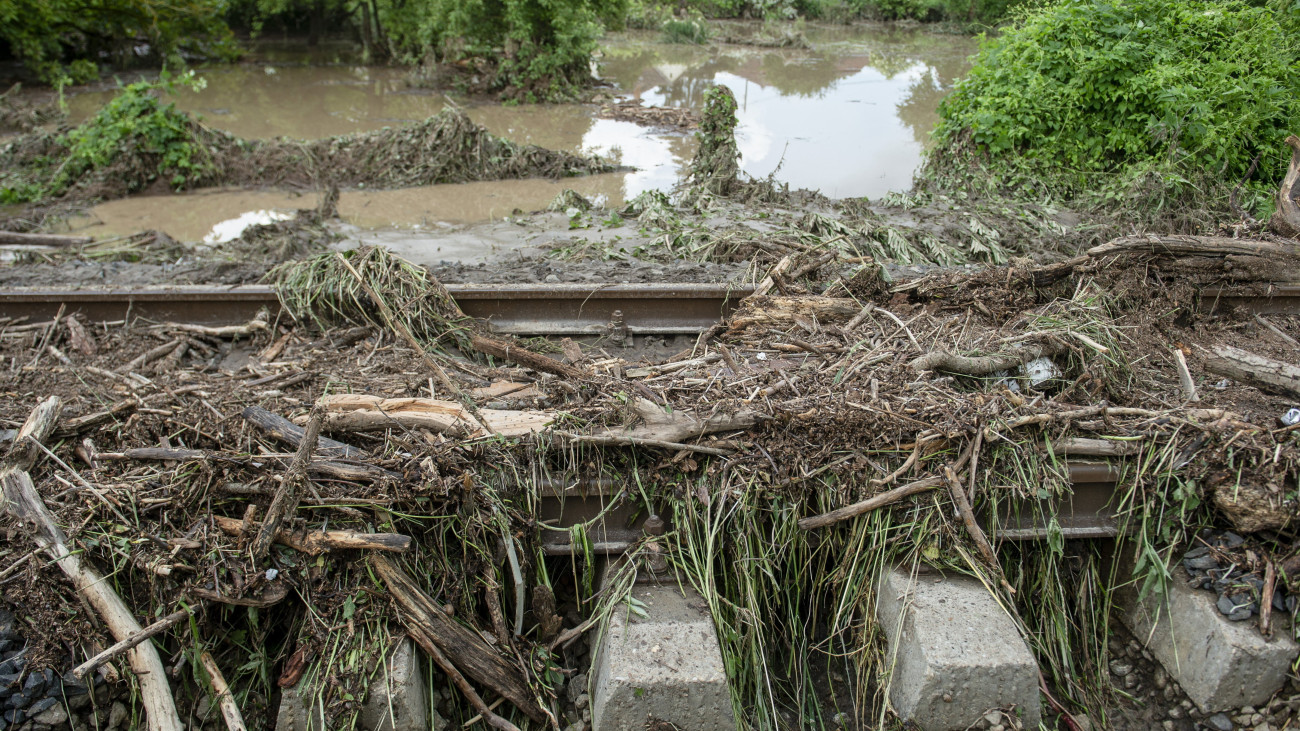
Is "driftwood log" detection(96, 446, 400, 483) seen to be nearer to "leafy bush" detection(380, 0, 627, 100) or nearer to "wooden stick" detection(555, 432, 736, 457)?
"wooden stick" detection(555, 432, 736, 457)

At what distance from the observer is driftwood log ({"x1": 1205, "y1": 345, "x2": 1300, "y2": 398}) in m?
4.15

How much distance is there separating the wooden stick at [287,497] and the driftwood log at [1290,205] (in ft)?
22.9

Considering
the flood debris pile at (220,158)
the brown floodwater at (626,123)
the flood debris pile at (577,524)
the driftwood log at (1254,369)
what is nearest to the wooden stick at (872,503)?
the flood debris pile at (577,524)

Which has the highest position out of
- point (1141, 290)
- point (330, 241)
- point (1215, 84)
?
point (1215, 84)

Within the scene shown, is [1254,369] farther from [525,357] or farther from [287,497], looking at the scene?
[287,497]

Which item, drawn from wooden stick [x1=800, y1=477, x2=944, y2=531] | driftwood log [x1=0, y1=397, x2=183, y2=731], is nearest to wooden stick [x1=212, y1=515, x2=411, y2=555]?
driftwood log [x1=0, y1=397, x2=183, y2=731]

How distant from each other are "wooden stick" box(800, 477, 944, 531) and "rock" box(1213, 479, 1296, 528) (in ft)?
4.11

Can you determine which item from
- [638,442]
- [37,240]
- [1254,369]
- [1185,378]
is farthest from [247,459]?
[37,240]

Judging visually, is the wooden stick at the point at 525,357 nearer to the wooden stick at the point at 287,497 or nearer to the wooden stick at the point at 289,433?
the wooden stick at the point at 289,433

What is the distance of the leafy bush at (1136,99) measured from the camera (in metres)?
8.34

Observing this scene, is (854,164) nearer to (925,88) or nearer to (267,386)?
(925,88)

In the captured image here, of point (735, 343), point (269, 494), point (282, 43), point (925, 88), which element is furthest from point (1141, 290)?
point (282, 43)

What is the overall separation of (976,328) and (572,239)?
404 centimetres

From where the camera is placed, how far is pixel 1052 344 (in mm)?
4363
